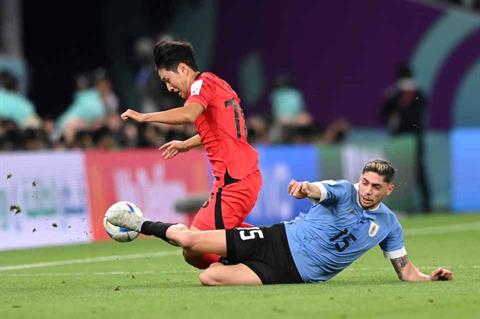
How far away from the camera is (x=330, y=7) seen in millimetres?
29047

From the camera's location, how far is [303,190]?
34.0 ft

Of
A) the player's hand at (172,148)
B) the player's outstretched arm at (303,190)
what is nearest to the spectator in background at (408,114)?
the player's hand at (172,148)

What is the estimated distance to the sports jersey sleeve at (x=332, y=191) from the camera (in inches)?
424

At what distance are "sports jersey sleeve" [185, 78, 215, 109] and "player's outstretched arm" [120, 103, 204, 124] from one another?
0.25 ft

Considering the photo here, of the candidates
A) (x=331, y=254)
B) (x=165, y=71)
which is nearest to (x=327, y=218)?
(x=331, y=254)

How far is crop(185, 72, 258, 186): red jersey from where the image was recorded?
1150cm

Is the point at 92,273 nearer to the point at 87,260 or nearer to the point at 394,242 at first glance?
the point at 87,260

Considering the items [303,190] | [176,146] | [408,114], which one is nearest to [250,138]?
[408,114]

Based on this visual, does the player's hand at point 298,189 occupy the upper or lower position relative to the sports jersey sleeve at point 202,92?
lower

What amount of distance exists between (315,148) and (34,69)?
9049mm

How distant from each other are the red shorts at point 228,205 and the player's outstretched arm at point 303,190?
3.01 ft

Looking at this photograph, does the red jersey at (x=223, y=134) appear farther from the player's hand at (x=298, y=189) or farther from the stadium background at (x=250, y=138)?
the player's hand at (x=298, y=189)

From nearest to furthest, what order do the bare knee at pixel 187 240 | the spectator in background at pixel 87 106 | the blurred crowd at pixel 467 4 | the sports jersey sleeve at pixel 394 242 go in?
the bare knee at pixel 187 240
the sports jersey sleeve at pixel 394 242
the spectator in background at pixel 87 106
the blurred crowd at pixel 467 4

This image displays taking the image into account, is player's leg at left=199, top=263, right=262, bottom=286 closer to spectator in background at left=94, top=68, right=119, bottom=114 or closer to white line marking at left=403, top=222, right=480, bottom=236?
white line marking at left=403, top=222, right=480, bottom=236
